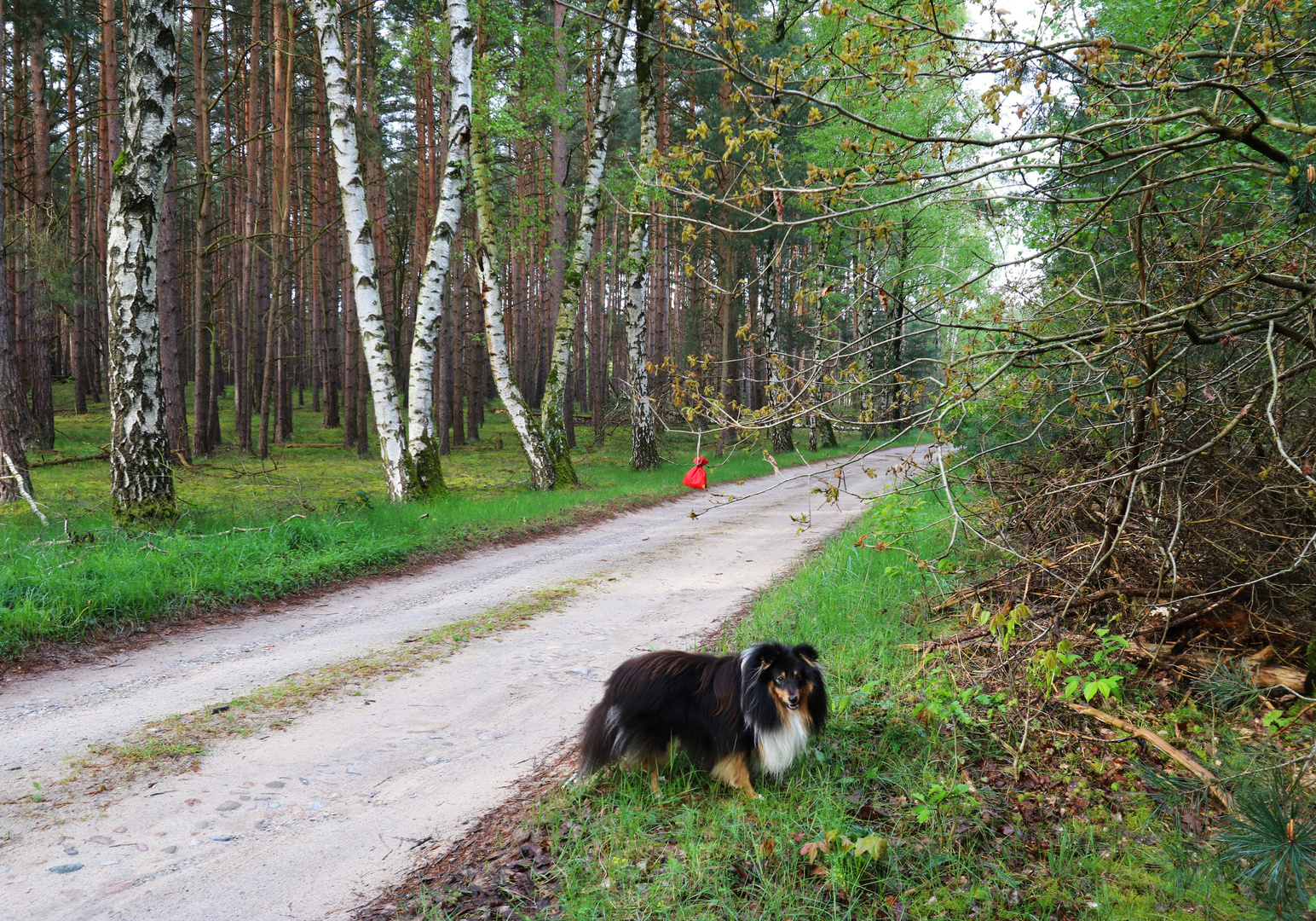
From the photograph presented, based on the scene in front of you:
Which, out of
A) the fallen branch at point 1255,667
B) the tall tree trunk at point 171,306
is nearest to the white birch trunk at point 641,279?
the tall tree trunk at point 171,306

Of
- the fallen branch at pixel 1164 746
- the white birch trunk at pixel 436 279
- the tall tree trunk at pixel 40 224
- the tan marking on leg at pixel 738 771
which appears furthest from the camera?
the tall tree trunk at pixel 40 224

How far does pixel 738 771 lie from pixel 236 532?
330 inches

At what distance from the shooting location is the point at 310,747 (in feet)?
15.5

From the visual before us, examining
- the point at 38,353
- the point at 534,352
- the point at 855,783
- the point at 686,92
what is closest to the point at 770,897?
the point at 855,783

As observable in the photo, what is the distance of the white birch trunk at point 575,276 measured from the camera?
16.1 meters

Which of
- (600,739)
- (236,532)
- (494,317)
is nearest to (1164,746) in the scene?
(600,739)

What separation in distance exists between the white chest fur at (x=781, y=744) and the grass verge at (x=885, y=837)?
0.18 meters

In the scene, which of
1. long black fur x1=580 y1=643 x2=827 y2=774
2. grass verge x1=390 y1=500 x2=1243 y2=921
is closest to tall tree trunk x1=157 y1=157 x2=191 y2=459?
long black fur x1=580 y1=643 x2=827 y2=774

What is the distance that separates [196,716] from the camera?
5168mm

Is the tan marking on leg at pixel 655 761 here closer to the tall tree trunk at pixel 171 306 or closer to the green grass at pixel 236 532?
the green grass at pixel 236 532

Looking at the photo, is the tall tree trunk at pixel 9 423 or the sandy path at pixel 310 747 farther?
the tall tree trunk at pixel 9 423

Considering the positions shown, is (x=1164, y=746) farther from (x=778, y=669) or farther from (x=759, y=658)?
(x=759, y=658)

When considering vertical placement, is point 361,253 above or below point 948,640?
above

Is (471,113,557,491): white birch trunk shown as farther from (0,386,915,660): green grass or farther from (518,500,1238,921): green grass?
(518,500,1238,921): green grass
